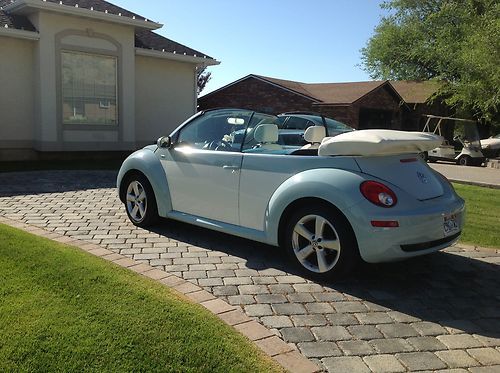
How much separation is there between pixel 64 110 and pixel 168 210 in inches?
350

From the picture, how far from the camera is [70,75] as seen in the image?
43.0 feet

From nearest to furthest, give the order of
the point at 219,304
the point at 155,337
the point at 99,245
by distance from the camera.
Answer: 1. the point at 155,337
2. the point at 219,304
3. the point at 99,245

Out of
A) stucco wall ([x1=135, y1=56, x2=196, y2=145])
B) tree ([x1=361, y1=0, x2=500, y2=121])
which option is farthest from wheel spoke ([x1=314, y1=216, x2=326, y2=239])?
tree ([x1=361, y1=0, x2=500, y2=121])

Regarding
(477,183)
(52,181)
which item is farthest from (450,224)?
(477,183)

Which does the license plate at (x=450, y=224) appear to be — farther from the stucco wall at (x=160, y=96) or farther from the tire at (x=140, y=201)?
the stucco wall at (x=160, y=96)

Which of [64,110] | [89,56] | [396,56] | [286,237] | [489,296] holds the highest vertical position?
[396,56]

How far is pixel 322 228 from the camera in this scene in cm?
416

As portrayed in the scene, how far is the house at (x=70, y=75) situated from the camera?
12.4 meters

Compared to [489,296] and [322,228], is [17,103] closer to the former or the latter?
[322,228]

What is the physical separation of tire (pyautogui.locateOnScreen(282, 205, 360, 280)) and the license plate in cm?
83

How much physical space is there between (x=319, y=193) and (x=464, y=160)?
1907 cm

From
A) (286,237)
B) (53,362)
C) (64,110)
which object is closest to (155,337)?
(53,362)

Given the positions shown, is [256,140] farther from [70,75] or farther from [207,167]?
[70,75]

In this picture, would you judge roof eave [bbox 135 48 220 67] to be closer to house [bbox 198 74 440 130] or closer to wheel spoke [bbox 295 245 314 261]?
wheel spoke [bbox 295 245 314 261]
